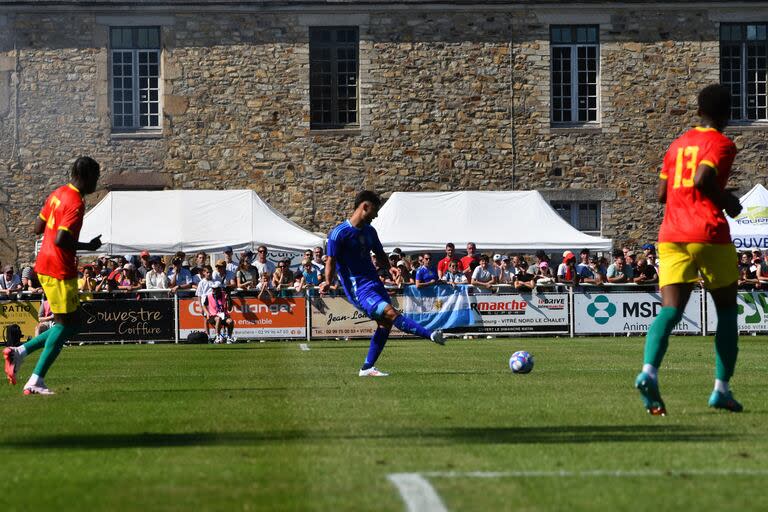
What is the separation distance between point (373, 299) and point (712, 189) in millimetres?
5623

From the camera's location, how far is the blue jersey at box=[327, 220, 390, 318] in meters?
14.7

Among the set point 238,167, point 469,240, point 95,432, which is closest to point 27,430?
point 95,432

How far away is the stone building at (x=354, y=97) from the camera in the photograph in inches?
1516

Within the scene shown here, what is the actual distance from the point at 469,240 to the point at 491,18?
9.30 m

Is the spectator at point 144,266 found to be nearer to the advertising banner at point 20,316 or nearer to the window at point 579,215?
the advertising banner at point 20,316

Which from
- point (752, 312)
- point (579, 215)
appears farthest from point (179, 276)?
point (579, 215)

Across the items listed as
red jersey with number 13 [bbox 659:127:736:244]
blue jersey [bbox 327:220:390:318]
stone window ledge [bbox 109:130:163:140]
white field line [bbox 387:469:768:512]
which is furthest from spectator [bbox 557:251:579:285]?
white field line [bbox 387:469:768:512]

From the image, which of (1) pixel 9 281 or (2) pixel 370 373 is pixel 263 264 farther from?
(2) pixel 370 373

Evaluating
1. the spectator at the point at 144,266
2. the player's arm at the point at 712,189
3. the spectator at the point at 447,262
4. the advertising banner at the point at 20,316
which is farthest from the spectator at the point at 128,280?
the player's arm at the point at 712,189

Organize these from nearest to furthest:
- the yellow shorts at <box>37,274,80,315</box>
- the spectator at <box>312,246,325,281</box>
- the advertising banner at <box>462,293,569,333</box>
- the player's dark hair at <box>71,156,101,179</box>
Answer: the player's dark hair at <box>71,156,101,179</box>, the yellow shorts at <box>37,274,80,315</box>, the advertising banner at <box>462,293,569,333</box>, the spectator at <box>312,246,325,281</box>

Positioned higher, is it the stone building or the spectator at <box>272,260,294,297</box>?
the stone building

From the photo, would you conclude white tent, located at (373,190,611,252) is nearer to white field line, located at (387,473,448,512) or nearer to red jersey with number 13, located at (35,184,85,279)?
red jersey with number 13, located at (35,184,85,279)

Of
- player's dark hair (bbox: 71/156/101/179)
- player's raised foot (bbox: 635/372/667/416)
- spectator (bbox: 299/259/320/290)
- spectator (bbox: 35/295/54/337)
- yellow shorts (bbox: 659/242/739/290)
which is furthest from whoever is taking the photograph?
spectator (bbox: 299/259/320/290)

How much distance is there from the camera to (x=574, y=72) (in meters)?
39.3
